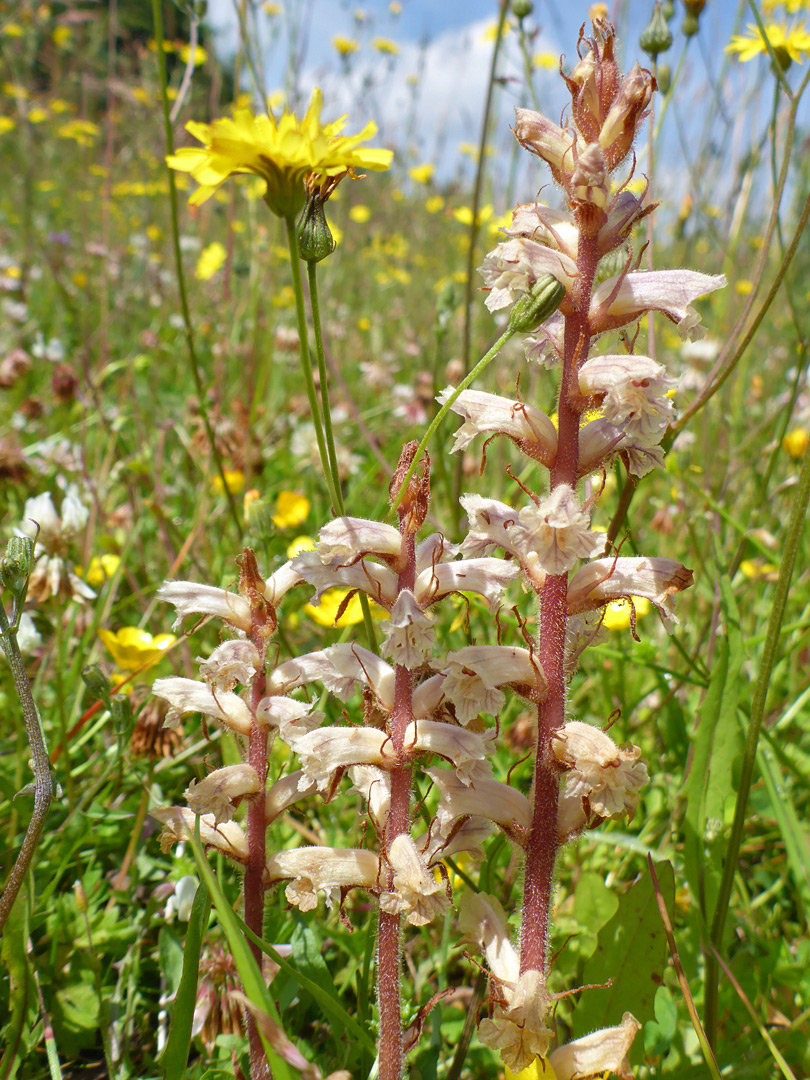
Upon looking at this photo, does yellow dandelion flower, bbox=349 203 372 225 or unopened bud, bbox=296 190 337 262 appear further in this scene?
yellow dandelion flower, bbox=349 203 372 225

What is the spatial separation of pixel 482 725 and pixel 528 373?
10.1 ft

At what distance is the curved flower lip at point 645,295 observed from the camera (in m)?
0.97

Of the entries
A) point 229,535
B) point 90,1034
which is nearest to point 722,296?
point 229,535

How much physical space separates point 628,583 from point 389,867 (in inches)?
17.5

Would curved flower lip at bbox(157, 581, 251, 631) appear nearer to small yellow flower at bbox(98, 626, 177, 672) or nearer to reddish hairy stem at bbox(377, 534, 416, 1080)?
reddish hairy stem at bbox(377, 534, 416, 1080)

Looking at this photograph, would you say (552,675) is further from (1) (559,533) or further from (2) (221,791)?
(2) (221,791)

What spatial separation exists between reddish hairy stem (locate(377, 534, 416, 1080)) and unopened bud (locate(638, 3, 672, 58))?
1628 millimetres

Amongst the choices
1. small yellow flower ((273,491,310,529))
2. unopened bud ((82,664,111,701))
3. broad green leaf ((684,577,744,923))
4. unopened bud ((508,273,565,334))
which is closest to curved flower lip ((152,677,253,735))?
unopened bud ((82,664,111,701))

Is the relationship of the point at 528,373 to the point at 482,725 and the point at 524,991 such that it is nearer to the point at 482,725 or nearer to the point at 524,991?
the point at 482,725

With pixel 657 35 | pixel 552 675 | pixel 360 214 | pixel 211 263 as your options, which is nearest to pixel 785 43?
pixel 657 35

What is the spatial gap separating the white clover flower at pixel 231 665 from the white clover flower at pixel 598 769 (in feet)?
1.29

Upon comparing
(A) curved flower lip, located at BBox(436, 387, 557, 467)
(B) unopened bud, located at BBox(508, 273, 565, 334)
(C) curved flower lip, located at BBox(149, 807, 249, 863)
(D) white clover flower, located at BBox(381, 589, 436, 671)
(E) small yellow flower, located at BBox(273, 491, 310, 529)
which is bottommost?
(E) small yellow flower, located at BBox(273, 491, 310, 529)

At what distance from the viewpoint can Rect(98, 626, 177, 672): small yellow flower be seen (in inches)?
69.7

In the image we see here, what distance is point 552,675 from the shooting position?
0.96 m
